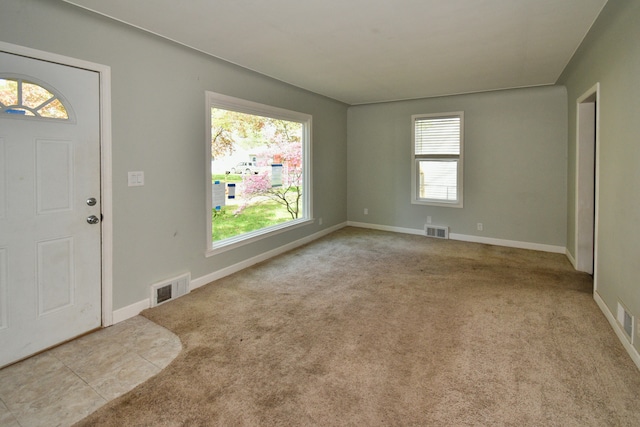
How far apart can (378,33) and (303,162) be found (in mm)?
2854

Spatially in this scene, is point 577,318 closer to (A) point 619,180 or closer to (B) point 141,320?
(A) point 619,180

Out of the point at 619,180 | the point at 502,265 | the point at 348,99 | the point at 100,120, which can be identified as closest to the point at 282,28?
the point at 100,120

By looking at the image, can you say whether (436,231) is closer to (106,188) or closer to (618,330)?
(618,330)

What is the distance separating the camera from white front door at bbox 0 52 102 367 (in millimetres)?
2289

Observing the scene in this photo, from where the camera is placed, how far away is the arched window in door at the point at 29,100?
224cm

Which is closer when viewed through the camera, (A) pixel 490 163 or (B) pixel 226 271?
(B) pixel 226 271

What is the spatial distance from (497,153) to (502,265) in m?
1.94

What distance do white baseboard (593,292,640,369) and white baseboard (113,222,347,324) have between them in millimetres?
3637

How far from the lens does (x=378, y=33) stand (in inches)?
117

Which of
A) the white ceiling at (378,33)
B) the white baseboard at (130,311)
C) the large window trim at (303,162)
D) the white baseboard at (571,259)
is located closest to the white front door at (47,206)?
the white baseboard at (130,311)

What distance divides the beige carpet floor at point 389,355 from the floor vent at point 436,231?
1881 mm

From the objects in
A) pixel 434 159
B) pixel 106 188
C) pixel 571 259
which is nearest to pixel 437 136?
pixel 434 159

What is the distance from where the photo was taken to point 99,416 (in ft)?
6.06

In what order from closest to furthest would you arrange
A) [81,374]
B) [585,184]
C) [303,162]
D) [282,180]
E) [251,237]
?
[81,374]
[585,184]
[251,237]
[282,180]
[303,162]
